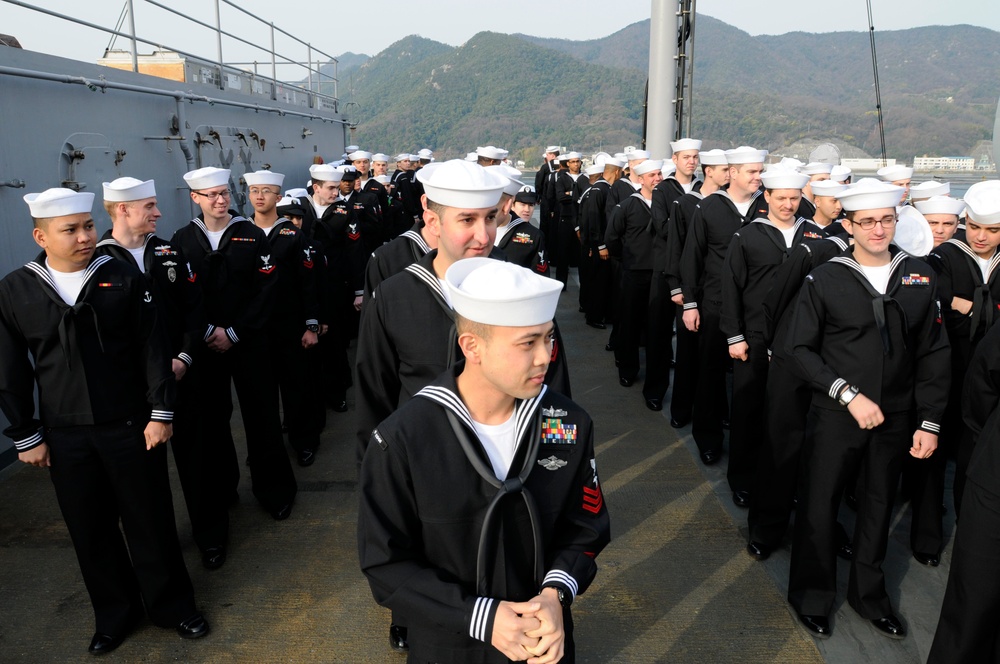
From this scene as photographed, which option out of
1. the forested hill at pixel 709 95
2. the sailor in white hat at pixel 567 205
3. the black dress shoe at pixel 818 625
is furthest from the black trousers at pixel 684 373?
the forested hill at pixel 709 95

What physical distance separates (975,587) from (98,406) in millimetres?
3713

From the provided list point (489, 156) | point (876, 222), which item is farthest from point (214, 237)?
point (489, 156)

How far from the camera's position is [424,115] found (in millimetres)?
74438

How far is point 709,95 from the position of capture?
62.8 metres

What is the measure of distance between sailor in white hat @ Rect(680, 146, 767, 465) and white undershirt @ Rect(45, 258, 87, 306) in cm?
417

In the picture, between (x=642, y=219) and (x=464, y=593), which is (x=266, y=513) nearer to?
(x=464, y=593)

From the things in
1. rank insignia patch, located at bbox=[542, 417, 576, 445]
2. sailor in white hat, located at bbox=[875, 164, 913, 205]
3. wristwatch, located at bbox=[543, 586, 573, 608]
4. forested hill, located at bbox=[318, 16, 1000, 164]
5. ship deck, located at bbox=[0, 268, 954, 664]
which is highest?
forested hill, located at bbox=[318, 16, 1000, 164]

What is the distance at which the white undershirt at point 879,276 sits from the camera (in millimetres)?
3512

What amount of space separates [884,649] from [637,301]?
453 centimetres

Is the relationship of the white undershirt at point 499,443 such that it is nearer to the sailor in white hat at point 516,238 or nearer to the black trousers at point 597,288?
the sailor in white hat at point 516,238

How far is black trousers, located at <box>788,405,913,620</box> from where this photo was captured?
3.59 meters

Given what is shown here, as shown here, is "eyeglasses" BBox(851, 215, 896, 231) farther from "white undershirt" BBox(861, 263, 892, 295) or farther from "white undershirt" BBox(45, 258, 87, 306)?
"white undershirt" BBox(45, 258, 87, 306)

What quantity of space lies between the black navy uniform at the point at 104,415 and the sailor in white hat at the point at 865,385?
3.10 metres

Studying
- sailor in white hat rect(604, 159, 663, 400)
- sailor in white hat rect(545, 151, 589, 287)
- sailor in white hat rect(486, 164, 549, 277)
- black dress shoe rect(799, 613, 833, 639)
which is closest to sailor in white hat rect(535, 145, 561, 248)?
sailor in white hat rect(545, 151, 589, 287)
